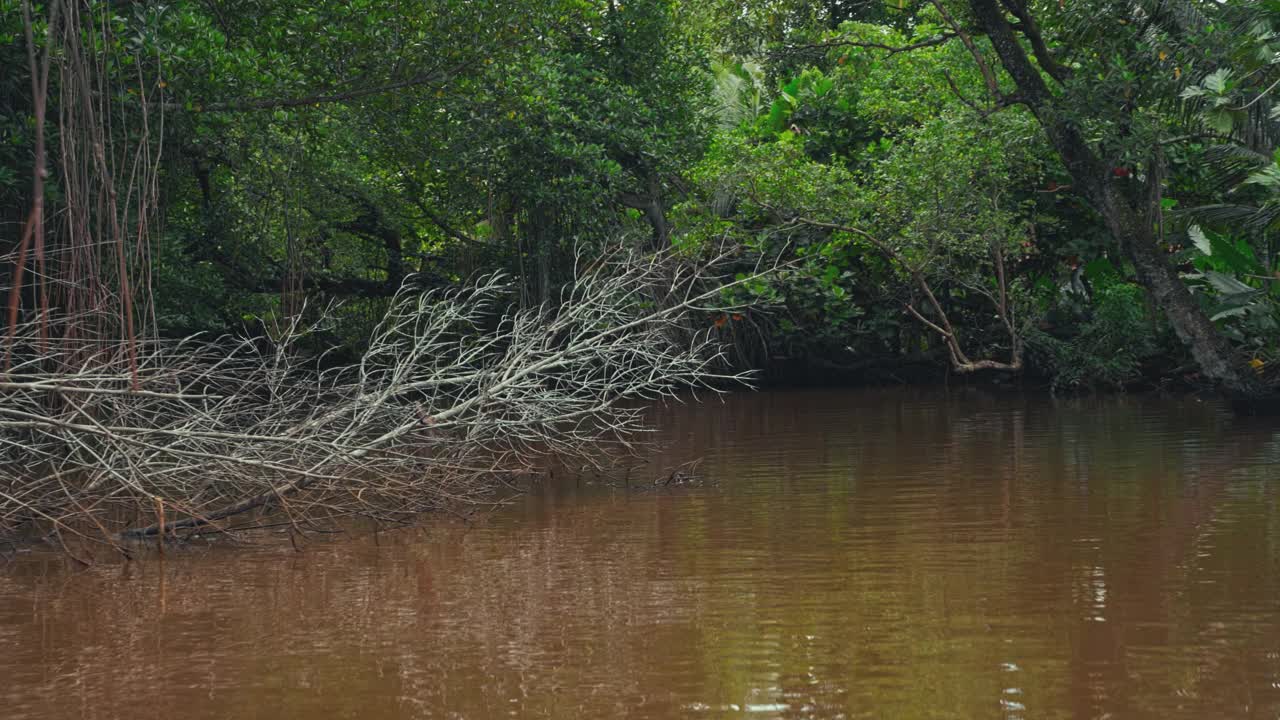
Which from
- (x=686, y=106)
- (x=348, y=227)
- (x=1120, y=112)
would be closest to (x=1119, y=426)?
(x=1120, y=112)

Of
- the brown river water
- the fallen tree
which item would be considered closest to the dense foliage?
the fallen tree

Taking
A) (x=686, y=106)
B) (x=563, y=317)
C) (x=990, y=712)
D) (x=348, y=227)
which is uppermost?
(x=686, y=106)

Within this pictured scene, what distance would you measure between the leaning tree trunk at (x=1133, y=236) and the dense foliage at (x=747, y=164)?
30 millimetres

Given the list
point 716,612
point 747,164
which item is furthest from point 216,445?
point 747,164

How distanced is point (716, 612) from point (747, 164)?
12.6 m

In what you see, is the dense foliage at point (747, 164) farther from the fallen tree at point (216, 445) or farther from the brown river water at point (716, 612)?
the brown river water at point (716, 612)

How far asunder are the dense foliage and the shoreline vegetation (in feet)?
0.19

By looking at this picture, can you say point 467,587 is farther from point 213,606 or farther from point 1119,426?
point 1119,426

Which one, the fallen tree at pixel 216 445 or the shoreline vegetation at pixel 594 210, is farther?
the shoreline vegetation at pixel 594 210

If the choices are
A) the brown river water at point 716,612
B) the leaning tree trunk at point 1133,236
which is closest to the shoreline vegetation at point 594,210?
the leaning tree trunk at point 1133,236

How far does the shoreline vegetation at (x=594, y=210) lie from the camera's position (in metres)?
9.42

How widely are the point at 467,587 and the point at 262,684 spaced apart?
1.77 m

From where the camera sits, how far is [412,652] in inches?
206

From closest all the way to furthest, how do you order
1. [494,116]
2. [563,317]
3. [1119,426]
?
[563,317] < [1119,426] < [494,116]
